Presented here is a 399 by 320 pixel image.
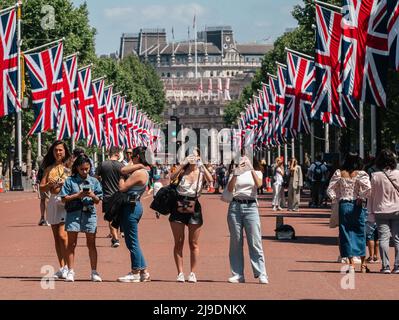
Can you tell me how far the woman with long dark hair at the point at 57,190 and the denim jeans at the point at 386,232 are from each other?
4295 mm

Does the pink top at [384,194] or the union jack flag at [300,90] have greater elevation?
the union jack flag at [300,90]

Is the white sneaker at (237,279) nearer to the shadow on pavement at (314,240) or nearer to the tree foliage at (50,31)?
the shadow on pavement at (314,240)

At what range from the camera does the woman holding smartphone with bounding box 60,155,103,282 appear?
17.4 m

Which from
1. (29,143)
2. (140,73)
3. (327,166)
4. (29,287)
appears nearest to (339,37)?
(327,166)

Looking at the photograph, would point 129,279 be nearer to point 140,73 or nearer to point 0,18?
point 0,18

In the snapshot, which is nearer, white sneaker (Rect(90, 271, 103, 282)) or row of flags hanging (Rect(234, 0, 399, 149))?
white sneaker (Rect(90, 271, 103, 282))

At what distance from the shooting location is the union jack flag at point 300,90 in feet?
172

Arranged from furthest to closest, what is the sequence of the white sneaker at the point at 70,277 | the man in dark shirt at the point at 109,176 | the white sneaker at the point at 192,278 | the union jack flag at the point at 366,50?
the union jack flag at the point at 366,50
the man in dark shirt at the point at 109,176
the white sneaker at the point at 70,277
the white sneaker at the point at 192,278

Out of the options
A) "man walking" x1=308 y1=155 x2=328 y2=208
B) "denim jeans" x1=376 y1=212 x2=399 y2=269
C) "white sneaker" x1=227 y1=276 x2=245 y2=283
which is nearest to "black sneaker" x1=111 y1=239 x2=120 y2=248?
"denim jeans" x1=376 y1=212 x2=399 y2=269

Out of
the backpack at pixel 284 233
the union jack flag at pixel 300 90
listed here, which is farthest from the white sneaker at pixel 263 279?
the union jack flag at pixel 300 90

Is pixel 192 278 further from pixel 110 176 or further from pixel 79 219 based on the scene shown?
pixel 110 176

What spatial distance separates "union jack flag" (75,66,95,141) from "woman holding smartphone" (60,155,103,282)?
44215 mm

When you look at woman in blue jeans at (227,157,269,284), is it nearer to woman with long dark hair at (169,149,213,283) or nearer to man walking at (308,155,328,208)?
woman with long dark hair at (169,149,213,283)
